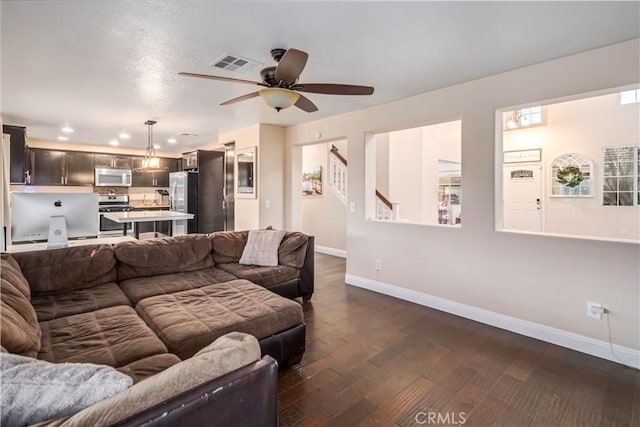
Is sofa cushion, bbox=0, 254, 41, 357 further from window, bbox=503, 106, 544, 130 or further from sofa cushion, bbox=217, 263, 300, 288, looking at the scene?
window, bbox=503, 106, 544, 130

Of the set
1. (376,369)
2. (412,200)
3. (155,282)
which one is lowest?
(376,369)

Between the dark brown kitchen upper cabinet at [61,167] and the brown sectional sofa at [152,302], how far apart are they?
5576mm

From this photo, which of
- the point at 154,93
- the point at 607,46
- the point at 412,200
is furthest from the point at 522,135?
the point at 154,93

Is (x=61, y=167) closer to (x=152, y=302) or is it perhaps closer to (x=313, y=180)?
(x=313, y=180)

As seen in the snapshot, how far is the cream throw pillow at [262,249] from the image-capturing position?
3502 millimetres

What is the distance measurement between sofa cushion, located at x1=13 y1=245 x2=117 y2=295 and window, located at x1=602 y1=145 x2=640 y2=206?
668 centimetres

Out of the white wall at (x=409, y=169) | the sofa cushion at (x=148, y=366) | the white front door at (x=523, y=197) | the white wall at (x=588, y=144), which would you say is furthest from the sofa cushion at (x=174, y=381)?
the white front door at (x=523, y=197)

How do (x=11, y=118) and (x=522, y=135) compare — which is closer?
(x=11, y=118)

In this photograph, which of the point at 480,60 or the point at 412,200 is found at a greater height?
the point at 480,60

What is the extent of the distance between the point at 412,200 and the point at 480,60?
3879 millimetres

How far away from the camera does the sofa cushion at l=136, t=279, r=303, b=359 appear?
183cm

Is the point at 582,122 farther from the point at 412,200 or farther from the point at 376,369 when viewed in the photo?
the point at 376,369

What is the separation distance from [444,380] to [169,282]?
2374 millimetres

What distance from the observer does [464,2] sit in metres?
1.88
